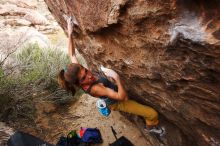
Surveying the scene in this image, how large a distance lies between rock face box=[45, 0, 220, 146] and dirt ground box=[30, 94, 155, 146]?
160cm

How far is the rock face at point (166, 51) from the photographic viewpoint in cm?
250

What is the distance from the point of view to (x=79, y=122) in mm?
6395

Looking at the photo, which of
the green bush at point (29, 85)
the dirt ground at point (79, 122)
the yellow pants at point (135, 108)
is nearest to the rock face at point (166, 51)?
the yellow pants at point (135, 108)

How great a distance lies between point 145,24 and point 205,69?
0.68 m

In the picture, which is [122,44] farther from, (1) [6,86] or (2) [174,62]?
(1) [6,86]

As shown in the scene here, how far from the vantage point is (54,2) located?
4.64 m

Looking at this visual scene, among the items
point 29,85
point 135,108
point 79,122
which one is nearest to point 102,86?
point 135,108

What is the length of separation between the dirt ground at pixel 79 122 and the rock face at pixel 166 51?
160 cm

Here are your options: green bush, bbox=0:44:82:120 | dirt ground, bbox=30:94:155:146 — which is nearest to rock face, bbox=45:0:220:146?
dirt ground, bbox=30:94:155:146

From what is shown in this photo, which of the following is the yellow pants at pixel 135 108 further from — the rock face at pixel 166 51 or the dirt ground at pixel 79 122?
the dirt ground at pixel 79 122

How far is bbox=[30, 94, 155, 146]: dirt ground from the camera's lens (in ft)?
19.2

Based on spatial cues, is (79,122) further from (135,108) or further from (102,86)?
(102,86)

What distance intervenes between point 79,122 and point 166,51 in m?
3.84

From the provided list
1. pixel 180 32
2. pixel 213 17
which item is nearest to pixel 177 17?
pixel 180 32
